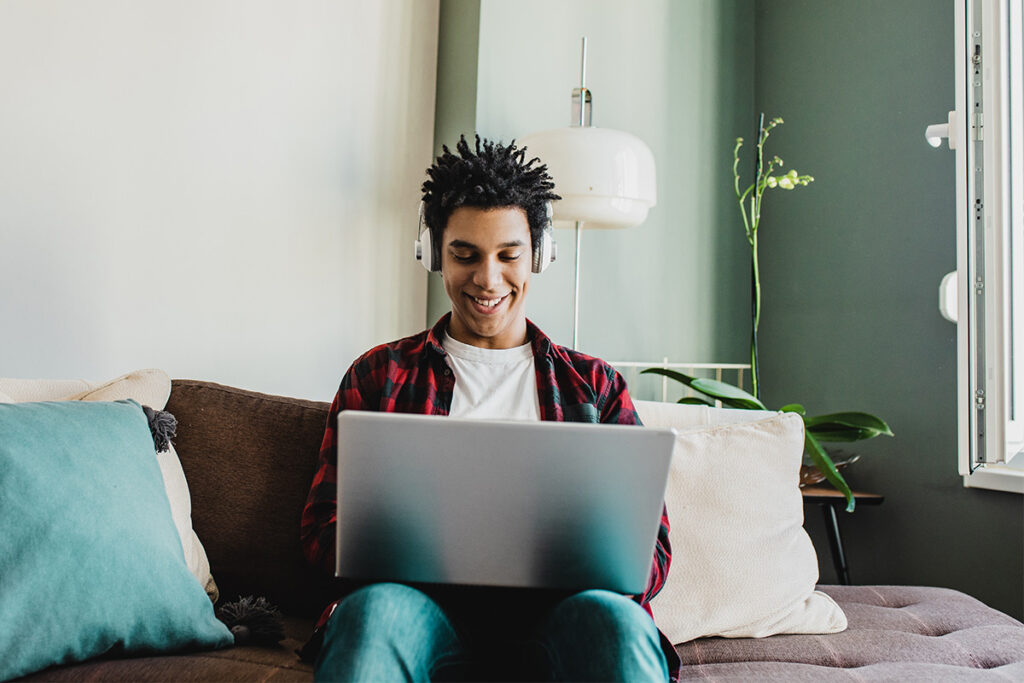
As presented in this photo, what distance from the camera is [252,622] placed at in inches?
49.3

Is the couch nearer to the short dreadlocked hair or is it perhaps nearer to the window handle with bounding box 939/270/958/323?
the short dreadlocked hair

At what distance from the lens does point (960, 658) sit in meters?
1.31

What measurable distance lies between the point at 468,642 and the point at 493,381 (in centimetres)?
45

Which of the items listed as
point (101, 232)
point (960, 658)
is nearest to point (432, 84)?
point (101, 232)

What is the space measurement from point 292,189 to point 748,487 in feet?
4.18

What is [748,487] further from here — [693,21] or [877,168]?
[693,21]

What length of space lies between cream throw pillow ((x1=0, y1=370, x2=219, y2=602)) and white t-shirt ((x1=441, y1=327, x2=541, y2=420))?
46cm

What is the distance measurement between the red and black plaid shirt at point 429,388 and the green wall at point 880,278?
1446mm

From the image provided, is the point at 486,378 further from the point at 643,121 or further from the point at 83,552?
the point at 643,121

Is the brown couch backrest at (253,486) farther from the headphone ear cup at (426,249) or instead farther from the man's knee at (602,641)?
the man's knee at (602,641)

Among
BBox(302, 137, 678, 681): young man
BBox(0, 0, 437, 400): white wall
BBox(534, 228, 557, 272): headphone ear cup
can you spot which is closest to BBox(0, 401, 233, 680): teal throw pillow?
BBox(302, 137, 678, 681): young man

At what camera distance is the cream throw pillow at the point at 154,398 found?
134cm

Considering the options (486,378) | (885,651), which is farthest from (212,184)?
(885,651)

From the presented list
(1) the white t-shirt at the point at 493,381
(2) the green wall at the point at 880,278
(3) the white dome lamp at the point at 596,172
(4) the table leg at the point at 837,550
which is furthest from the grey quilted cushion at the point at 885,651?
(3) the white dome lamp at the point at 596,172
